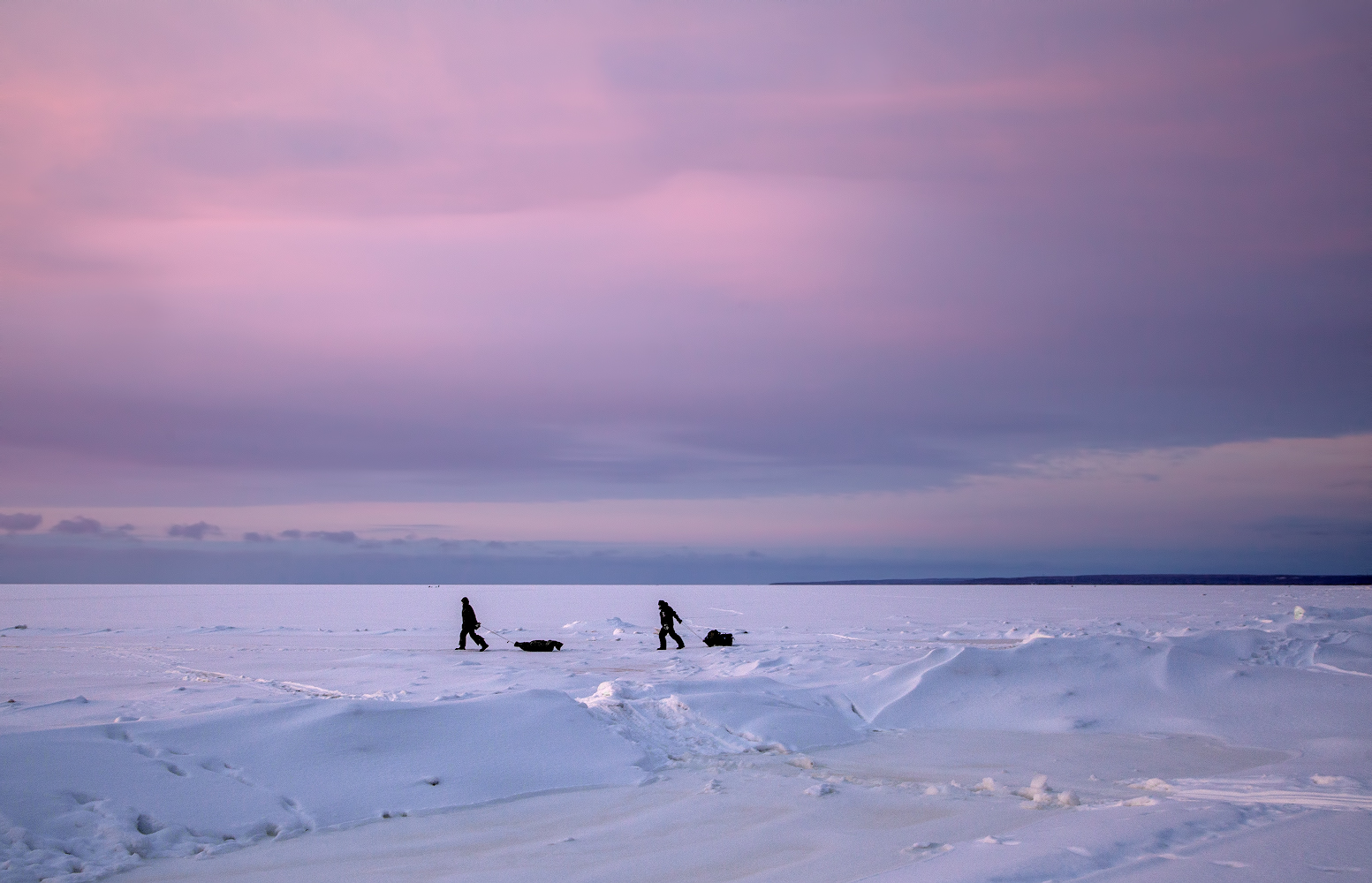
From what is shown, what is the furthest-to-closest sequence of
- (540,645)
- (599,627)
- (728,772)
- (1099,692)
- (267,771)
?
1. (599,627)
2. (540,645)
3. (1099,692)
4. (728,772)
5. (267,771)

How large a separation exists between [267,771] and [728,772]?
14.8 feet

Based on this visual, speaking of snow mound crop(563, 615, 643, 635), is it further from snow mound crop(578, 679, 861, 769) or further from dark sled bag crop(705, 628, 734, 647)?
snow mound crop(578, 679, 861, 769)

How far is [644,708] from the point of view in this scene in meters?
11.3

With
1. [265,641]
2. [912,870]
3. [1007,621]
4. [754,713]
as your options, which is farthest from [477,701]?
[1007,621]

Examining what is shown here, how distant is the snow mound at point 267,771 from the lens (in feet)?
22.1

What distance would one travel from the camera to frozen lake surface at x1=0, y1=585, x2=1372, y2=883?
6.42 m

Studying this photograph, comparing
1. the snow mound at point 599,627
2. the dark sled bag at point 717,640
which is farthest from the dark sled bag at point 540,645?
the snow mound at point 599,627

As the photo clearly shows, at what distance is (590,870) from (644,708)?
16.2ft

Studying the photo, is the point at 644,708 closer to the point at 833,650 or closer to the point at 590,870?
the point at 590,870

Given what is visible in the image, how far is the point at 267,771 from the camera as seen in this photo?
806cm

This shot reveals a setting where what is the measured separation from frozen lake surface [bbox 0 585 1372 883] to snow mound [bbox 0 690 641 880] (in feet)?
0.09

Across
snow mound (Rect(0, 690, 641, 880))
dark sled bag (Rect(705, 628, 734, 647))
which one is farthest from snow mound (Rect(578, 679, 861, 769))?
dark sled bag (Rect(705, 628, 734, 647))

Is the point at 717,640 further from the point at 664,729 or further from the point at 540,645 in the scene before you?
the point at 664,729

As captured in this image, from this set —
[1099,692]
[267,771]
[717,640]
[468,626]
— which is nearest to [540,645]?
[468,626]
